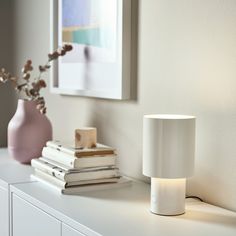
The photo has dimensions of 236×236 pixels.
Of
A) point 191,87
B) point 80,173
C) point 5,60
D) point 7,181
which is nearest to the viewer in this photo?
point 191,87

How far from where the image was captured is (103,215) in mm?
1378

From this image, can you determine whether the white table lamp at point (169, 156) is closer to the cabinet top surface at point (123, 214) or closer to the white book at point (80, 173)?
the cabinet top surface at point (123, 214)

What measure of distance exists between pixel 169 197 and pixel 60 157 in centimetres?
50

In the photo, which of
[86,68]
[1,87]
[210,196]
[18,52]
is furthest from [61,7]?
[210,196]

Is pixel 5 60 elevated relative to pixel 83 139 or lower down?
elevated

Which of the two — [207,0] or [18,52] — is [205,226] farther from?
[18,52]

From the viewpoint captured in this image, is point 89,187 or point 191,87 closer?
point 191,87

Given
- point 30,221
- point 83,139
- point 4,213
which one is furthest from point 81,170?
point 4,213

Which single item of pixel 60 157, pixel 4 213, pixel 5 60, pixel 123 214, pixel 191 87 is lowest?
pixel 4 213

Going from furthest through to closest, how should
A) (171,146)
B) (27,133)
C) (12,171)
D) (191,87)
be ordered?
(27,133)
(12,171)
(191,87)
(171,146)

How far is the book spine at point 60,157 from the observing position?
1666mm

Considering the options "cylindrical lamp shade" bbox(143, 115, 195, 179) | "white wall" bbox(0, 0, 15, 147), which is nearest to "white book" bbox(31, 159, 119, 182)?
"cylindrical lamp shade" bbox(143, 115, 195, 179)

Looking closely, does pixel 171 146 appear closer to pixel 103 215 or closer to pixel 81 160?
pixel 103 215

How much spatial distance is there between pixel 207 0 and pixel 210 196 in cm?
59
